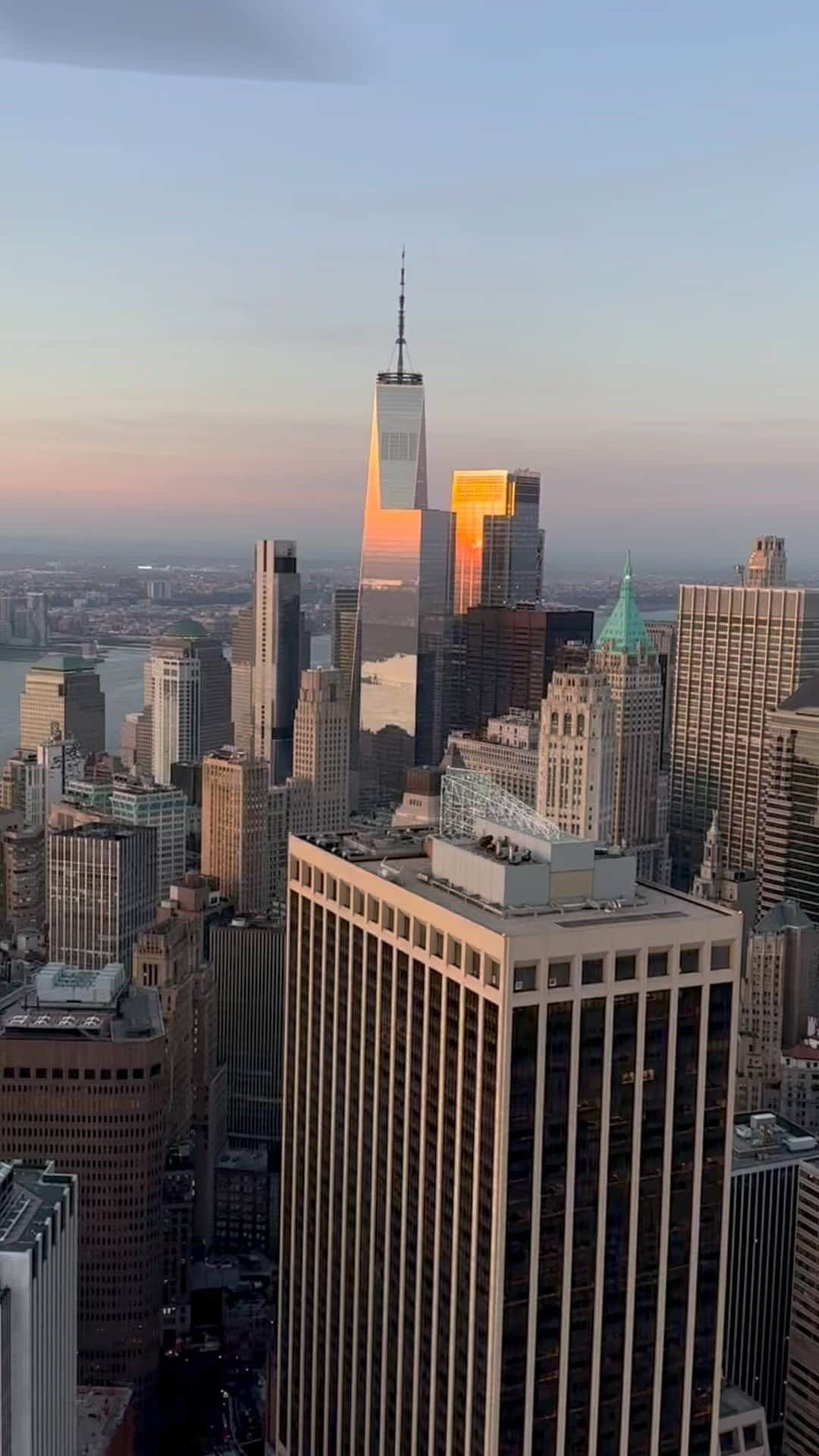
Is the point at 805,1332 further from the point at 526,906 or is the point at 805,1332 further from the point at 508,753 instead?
the point at 508,753

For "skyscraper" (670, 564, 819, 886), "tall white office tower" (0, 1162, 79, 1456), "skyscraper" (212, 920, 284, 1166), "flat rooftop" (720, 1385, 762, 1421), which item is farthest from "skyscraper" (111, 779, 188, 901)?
"tall white office tower" (0, 1162, 79, 1456)

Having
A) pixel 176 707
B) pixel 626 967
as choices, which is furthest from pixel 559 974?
pixel 176 707

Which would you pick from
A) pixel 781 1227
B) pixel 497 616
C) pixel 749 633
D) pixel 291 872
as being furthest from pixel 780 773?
pixel 291 872

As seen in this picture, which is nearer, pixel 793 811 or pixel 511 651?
pixel 793 811

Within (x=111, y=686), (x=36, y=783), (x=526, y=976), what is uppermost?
(x=526, y=976)

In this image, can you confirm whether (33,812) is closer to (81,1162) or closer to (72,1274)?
(81,1162)

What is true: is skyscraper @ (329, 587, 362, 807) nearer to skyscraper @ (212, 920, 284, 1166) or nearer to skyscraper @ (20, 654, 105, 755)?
skyscraper @ (20, 654, 105, 755)

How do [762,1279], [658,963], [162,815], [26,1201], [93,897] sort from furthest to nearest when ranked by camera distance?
[162,815], [93,897], [762,1279], [26,1201], [658,963]
